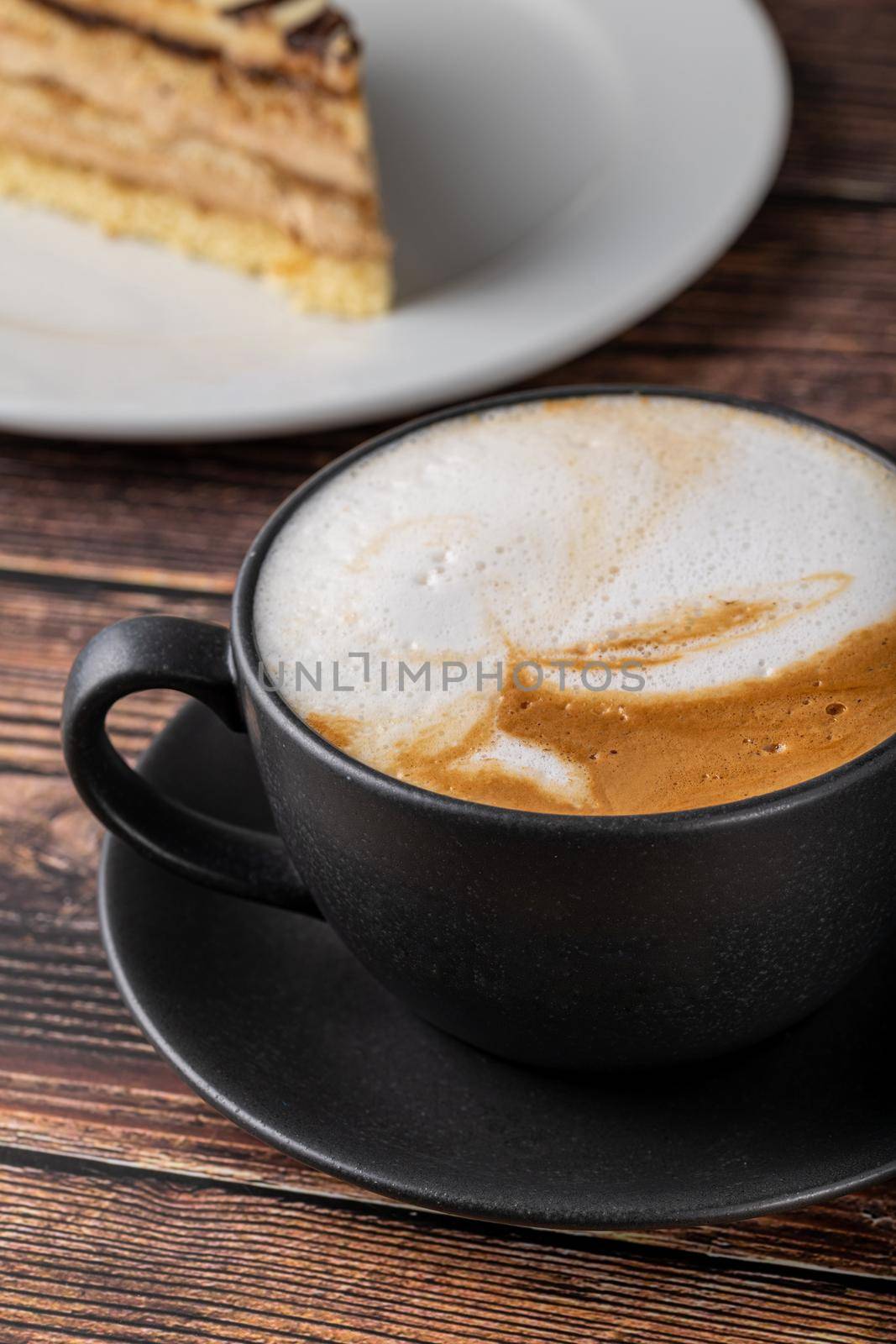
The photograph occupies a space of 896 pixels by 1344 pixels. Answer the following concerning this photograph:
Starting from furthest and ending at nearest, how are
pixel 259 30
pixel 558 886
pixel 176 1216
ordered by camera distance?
pixel 259 30 → pixel 176 1216 → pixel 558 886

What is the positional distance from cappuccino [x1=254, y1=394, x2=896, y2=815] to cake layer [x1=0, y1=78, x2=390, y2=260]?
80 centimetres

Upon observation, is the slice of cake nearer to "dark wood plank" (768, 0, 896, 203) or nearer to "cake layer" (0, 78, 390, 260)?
"cake layer" (0, 78, 390, 260)

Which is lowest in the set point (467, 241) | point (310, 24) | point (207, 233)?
point (207, 233)

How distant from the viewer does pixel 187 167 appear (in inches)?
69.2

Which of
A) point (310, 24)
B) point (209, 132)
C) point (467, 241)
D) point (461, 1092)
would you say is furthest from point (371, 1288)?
point (209, 132)

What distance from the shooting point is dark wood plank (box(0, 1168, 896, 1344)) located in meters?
0.63

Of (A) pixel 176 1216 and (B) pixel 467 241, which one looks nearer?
(A) pixel 176 1216

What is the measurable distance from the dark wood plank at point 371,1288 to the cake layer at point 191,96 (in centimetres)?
113

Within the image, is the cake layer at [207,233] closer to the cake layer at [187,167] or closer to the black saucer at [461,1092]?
the cake layer at [187,167]

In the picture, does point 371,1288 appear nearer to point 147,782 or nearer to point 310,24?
point 147,782

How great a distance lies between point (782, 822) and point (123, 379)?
836 millimetres

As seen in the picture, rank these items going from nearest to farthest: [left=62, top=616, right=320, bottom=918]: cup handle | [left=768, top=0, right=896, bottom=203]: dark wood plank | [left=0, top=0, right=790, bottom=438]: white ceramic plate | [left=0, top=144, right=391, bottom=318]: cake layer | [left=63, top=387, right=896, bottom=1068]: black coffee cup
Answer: [left=63, top=387, right=896, bottom=1068]: black coffee cup, [left=62, top=616, right=320, bottom=918]: cup handle, [left=0, top=0, right=790, bottom=438]: white ceramic plate, [left=0, top=144, right=391, bottom=318]: cake layer, [left=768, top=0, right=896, bottom=203]: dark wood plank

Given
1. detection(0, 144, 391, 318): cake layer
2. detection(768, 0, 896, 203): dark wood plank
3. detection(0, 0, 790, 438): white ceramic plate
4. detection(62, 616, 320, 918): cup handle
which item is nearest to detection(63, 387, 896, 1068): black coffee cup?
detection(62, 616, 320, 918): cup handle

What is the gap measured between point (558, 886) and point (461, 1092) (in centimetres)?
14
